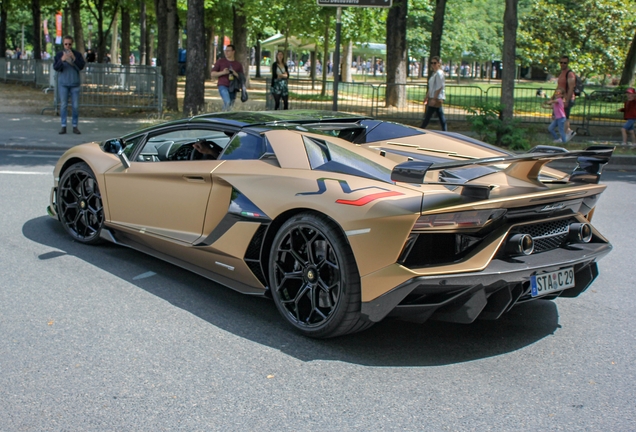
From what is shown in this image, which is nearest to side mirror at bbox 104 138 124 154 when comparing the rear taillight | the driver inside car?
the driver inside car

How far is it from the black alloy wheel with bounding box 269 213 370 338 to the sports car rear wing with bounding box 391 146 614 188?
1.81 ft

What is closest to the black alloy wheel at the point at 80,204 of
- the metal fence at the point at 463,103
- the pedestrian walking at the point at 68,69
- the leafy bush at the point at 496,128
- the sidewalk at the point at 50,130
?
the sidewalk at the point at 50,130

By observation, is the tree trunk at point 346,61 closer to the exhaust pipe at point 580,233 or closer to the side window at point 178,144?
the side window at point 178,144

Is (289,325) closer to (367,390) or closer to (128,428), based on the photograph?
(367,390)

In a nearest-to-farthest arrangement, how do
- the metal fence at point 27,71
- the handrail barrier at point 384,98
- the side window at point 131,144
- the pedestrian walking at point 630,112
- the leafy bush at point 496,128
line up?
1. the side window at point 131,144
2. the leafy bush at point 496,128
3. the pedestrian walking at point 630,112
4. the handrail barrier at point 384,98
5. the metal fence at point 27,71

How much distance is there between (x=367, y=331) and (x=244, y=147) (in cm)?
153

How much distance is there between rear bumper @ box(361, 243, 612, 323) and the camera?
12.9 ft

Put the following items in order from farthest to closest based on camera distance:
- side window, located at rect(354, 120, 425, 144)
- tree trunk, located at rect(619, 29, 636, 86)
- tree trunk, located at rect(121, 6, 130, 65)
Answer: tree trunk, located at rect(121, 6, 130, 65) < tree trunk, located at rect(619, 29, 636, 86) < side window, located at rect(354, 120, 425, 144)

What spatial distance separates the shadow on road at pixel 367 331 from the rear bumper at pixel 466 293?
28cm

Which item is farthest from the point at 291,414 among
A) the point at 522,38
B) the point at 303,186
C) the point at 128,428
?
the point at 522,38

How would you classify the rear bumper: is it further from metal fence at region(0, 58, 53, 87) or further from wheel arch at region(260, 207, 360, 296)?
metal fence at region(0, 58, 53, 87)

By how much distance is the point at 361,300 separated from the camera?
13.6 ft

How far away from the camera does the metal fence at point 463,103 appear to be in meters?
17.7

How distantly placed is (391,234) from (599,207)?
242 inches
